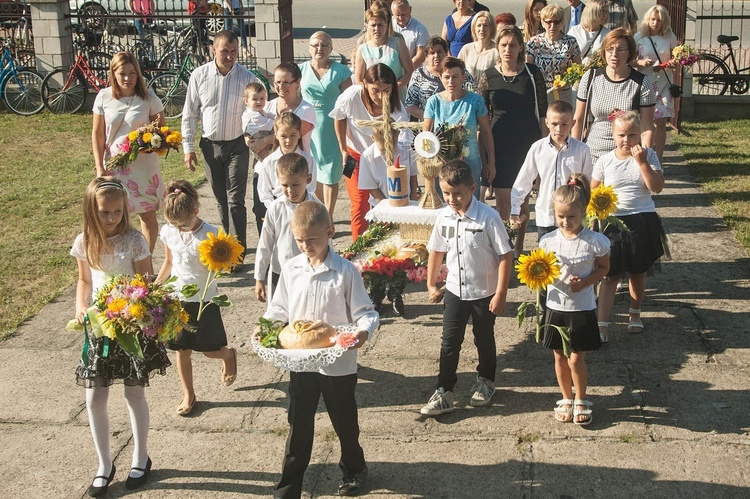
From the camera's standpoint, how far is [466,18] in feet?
37.5

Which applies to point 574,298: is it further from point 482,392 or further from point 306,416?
point 306,416

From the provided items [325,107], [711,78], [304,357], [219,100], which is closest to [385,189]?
[325,107]

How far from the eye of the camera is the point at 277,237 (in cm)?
666

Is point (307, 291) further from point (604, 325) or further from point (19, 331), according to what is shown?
point (19, 331)

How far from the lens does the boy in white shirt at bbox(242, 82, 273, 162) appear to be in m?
8.84

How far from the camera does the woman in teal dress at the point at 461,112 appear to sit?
8461 mm

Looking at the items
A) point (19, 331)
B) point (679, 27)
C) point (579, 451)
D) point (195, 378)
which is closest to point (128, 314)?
point (195, 378)

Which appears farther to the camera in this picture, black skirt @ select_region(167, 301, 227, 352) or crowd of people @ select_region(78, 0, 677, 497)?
black skirt @ select_region(167, 301, 227, 352)

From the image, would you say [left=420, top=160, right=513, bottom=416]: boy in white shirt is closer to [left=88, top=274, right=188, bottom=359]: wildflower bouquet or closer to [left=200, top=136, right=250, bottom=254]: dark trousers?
[left=88, top=274, right=188, bottom=359]: wildflower bouquet

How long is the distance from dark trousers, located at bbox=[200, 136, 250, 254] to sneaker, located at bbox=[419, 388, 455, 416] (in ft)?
11.0

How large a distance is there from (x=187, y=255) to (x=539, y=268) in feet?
7.53

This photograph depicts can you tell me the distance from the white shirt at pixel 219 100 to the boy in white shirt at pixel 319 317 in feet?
13.4

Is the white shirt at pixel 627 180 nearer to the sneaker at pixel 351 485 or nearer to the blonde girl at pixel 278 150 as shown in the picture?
the blonde girl at pixel 278 150

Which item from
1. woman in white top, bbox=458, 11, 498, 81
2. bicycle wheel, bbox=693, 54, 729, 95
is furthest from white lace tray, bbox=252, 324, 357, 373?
bicycle wheel, bbox=693, 54, 729, 95
